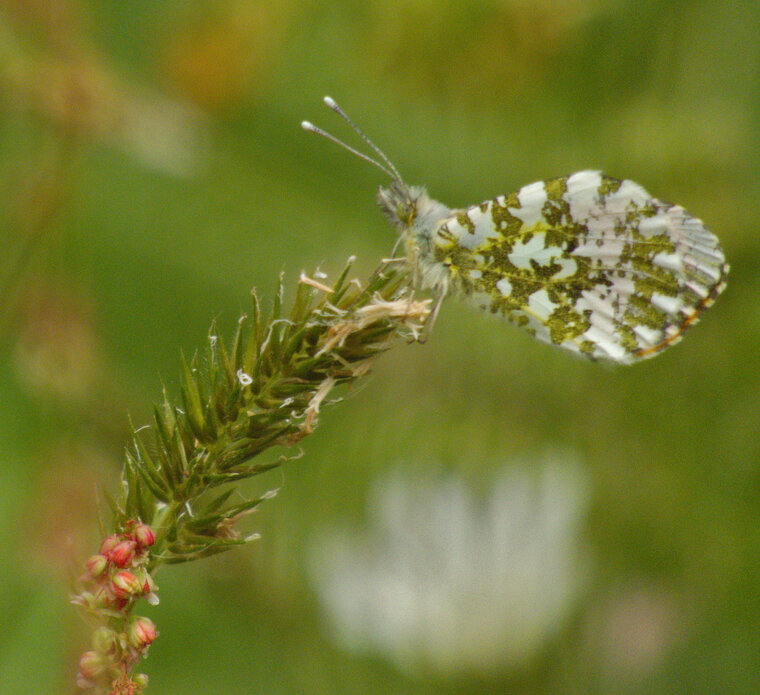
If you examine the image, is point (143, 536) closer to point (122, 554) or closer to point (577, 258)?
point (122, 554)

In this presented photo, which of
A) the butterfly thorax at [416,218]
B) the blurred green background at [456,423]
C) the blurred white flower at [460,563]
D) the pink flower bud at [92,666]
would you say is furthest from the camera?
the blurred white flower at [460,563]

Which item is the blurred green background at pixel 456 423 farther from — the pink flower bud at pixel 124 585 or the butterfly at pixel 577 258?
the pink flower bud at pixel 124 585

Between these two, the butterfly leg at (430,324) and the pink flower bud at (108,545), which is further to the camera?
the butterfly leg at (430,324)

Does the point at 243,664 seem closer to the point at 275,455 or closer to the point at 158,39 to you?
the point at 275,455

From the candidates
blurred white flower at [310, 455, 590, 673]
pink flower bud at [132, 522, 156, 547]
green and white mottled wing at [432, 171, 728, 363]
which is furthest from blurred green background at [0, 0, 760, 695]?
pink flower bud at [132, 522, 156, 547]

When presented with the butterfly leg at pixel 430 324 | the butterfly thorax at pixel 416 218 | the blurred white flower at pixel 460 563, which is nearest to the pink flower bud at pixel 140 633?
the butterfly leg at pixel 430 324

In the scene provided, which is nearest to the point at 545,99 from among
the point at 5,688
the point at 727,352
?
the point at 727,352

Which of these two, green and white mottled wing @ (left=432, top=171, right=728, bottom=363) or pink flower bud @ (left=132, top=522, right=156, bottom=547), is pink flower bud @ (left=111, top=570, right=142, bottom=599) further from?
green and white mottled wing @ (left=432, top=171, right=728, bottom=363)
